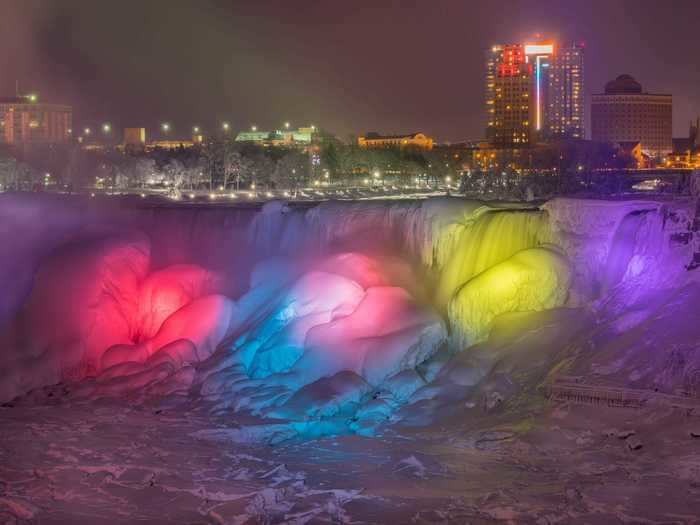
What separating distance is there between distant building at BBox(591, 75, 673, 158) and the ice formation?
13037cm

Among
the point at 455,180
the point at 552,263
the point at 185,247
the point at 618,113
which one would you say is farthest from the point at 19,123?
the point at 552,263

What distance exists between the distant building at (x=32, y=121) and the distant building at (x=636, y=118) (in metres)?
77.9

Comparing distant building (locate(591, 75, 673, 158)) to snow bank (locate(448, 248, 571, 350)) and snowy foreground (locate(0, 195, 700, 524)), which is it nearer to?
snowy foreground (locate(0, 195, 700, 524))

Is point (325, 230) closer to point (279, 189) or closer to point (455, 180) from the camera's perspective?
point (279, 189)

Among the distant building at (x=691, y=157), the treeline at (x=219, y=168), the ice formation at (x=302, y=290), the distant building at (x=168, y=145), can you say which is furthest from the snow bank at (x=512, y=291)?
the distant building at (x=691, y=157)

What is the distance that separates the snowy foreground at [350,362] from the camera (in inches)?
615

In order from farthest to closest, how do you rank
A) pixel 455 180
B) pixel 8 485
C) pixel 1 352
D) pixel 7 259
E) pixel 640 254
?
pixel 455 180, pixel 7 259, pixel 1 352, pixel 640 254, pixel 8 485

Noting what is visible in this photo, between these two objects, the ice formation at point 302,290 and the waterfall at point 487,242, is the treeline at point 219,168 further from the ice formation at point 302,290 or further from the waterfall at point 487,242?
the waterfall at point 487,242

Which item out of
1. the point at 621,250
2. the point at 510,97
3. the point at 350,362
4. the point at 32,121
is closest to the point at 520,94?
the point at 510,97

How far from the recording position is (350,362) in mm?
22500

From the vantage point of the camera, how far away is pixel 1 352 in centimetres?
2612

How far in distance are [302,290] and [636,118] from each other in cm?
13761

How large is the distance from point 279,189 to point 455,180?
64.5 ft

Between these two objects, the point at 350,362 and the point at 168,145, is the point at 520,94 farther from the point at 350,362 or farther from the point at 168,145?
the point at 350,362
